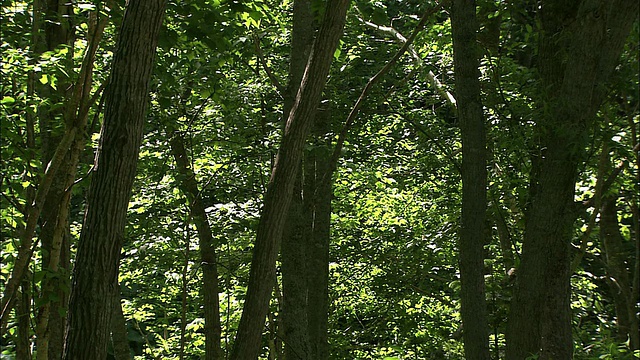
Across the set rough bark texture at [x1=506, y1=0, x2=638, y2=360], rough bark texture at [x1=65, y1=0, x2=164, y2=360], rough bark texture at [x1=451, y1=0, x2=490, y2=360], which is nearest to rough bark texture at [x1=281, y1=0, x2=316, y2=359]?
rough bark texture at [x1=451, y1=0, x2=490, y2=360]

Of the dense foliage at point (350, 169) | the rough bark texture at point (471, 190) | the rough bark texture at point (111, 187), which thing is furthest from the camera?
the dense foliage at point (350, 169)

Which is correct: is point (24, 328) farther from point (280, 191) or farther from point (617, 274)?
point (617, 274)

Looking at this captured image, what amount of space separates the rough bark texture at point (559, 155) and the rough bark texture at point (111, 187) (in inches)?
75.2

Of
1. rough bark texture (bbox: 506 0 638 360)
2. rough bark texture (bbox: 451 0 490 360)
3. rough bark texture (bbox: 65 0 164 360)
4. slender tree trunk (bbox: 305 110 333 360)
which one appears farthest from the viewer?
slender tree trunk (bbox: 305 110 333 360)

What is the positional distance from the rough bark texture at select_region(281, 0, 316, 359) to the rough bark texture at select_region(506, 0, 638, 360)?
1.64m

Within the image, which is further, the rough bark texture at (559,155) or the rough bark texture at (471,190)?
the rough bark texture at (471,190)

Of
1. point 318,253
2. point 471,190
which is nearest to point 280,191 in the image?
point 471,190

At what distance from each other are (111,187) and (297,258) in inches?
94.3

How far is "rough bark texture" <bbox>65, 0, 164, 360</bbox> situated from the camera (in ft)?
8.64

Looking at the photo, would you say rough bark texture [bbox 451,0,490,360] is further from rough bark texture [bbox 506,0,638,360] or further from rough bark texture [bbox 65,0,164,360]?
rough bark texture [bbox 65,0,164,360]

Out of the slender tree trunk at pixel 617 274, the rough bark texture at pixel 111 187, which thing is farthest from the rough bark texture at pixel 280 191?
the slender tree trunk at pixel 617 274

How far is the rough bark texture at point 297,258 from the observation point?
4.82 meters

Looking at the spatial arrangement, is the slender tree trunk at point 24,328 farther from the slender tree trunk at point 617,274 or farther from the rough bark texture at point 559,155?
the slender tree trunk at point 617,274

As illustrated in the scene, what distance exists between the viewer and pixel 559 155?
322cm
